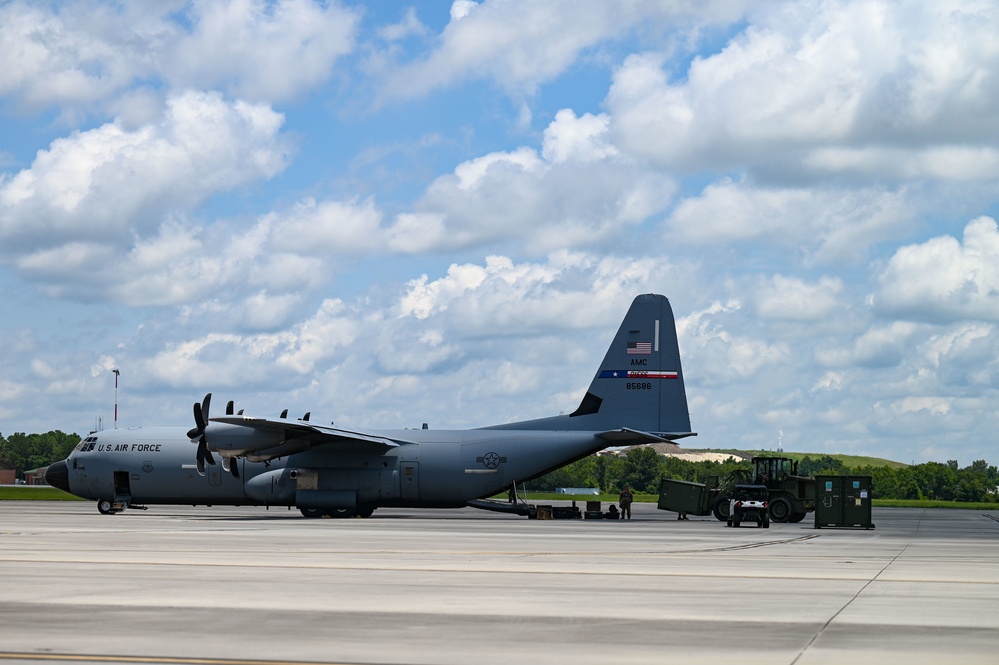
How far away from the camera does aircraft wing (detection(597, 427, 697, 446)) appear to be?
46062mm

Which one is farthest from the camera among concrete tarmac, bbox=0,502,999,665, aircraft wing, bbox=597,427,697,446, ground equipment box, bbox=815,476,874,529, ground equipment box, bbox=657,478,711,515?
ground equipment box, bbox=657,478,711,515

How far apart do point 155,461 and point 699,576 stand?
35906mm

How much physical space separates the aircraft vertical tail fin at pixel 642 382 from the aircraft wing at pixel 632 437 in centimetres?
26

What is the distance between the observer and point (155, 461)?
51.5 m

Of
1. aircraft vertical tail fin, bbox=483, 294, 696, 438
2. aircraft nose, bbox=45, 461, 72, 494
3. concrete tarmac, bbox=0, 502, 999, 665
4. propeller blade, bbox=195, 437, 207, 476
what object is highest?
aircraft vertical tail fin, bbox=483, 294, 696, 438

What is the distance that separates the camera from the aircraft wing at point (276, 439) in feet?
151

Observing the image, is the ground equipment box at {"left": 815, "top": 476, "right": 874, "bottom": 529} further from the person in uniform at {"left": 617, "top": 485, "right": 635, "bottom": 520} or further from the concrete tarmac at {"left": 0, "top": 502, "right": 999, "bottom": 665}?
the concrete tarmac at {"left": 0, "top": 502, "right": 999, "bottom": 665}

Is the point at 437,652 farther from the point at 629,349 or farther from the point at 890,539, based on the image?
the point at 629,349

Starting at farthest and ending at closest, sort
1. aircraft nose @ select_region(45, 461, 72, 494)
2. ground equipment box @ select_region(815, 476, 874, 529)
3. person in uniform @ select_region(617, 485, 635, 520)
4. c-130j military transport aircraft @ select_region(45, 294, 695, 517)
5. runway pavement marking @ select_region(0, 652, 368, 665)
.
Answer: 1. aircraft nose @ select_region(45, 461, 72, 494)
2. person in uniform @ select_region(617, 485, 635, 520)
3. c-130j military transport aircraft @ select_region(45, 294, 695, 517)
4. ground equipment box @ select_region(815, 476, 874, 529)
5. runway pavement marking @ select_region(0, 652, 368, 665)

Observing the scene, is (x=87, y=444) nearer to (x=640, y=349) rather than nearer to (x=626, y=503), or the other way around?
(x=626, y=503)

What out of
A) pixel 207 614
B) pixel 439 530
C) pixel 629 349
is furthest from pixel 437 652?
pixel 629 349

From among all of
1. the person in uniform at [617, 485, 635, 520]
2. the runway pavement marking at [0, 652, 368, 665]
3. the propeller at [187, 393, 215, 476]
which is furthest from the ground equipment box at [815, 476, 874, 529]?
the runway pavement marking at [0, 652, 368, 665]

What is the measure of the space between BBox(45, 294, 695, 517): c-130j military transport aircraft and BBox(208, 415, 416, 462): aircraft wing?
0.05 metres

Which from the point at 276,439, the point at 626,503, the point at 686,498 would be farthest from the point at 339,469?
the point at 686,498
